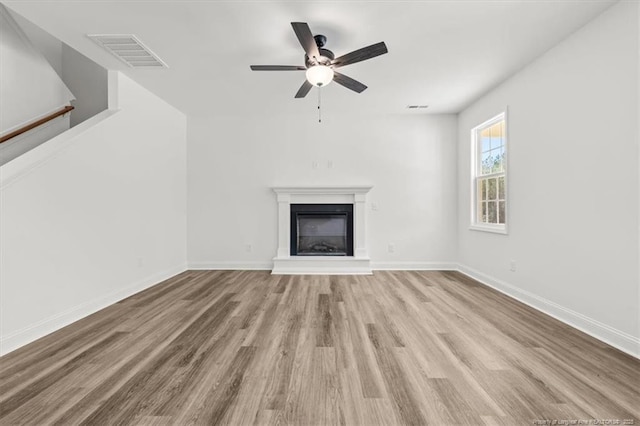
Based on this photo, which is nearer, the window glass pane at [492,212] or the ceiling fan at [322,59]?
the ceiling fan at [322,59]

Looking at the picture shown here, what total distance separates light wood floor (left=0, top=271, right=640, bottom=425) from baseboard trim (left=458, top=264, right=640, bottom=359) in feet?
Answer: 0.32

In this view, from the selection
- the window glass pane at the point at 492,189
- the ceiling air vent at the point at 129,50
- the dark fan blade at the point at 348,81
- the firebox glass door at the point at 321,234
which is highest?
the ceiling air vent at the point at 129,50

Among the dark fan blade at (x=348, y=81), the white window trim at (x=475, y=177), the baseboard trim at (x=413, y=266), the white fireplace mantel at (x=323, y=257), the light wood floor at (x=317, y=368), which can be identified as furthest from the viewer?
the baseboard trim at (x=413, y=266)

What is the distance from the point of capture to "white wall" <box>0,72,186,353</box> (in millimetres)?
2078

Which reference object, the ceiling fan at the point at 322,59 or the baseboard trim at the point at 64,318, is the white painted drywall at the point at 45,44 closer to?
the baseboard trim at the point at 64,318

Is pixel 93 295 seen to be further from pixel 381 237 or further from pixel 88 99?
pixel 381 237

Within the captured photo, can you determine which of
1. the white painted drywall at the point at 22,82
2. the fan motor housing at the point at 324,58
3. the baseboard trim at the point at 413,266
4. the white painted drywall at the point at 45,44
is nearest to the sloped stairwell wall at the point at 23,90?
the white painted drywall at the point at 22,82

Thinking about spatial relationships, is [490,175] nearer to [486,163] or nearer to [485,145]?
[486,163]

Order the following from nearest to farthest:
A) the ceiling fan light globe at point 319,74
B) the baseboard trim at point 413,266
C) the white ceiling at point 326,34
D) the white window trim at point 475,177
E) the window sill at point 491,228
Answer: the white ceiling at point 326,34 < the ceiling fan light globe at point 319,74 < the white window trim at point 475,177 < the window sill at point 491,228 < the baseboard trim at point 413,266

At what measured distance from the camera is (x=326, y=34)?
7.84 ft

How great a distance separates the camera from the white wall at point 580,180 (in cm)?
195

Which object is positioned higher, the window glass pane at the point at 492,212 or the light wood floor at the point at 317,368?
the window glass pane at the point at 492,212

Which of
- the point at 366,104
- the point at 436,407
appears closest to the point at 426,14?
the point at 366,104

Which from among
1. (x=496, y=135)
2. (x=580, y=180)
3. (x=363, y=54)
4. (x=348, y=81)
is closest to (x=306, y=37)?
(x=363, y=54)
